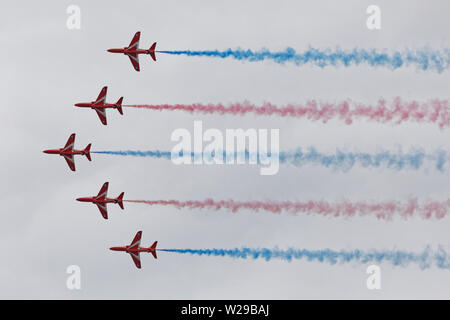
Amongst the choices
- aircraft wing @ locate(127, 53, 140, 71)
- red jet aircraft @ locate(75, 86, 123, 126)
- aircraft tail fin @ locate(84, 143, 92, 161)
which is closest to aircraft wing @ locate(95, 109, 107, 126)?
red jet aircraft @ locate(75, 86, 123, 126)

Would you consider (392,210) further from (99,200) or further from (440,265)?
(99,200)

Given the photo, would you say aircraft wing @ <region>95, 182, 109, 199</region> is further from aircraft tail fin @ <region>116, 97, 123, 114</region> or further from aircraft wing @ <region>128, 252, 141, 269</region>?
aircraft tail fin @ <region>116, 97, 123, 114</region>

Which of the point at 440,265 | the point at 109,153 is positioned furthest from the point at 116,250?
the point at 440,265

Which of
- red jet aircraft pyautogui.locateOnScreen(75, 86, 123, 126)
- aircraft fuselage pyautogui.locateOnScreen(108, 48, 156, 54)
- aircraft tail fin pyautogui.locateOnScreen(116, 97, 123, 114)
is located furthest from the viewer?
red jet aircraft pyautogui.locateOnScreen(75, 86, 123, 126)

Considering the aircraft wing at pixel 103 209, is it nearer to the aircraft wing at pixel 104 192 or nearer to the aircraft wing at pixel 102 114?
the aircraft wing at pixel 104 192

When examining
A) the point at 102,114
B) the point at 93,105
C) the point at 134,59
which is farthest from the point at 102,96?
the point at 134,59

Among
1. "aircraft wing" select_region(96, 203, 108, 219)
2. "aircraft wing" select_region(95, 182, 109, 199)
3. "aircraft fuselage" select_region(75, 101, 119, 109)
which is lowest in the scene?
"aircraft wing" select_region(96, 203, 108, 219)

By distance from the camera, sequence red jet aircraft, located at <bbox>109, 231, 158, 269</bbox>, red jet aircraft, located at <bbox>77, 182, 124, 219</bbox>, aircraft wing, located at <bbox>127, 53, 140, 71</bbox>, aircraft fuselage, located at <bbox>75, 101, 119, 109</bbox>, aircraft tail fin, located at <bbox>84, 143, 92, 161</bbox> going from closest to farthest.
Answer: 1. aircraft wing, located at <bbox>127, 53, 140, 71</bbox>
2. red jet aircraft, located at <bbox>109, 231, 158, 269</bbox>
3. aircraft tail fin, located at <bbox>84, 143, 92, 161</bbox>
4. aircraft fuselage, located at <bbox>75, 101, 119, 109</bbox>
5. red jet aircraft, located at <bbox>77, 182, 124, 219</bbox>

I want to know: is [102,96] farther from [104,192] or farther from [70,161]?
[104,192]
